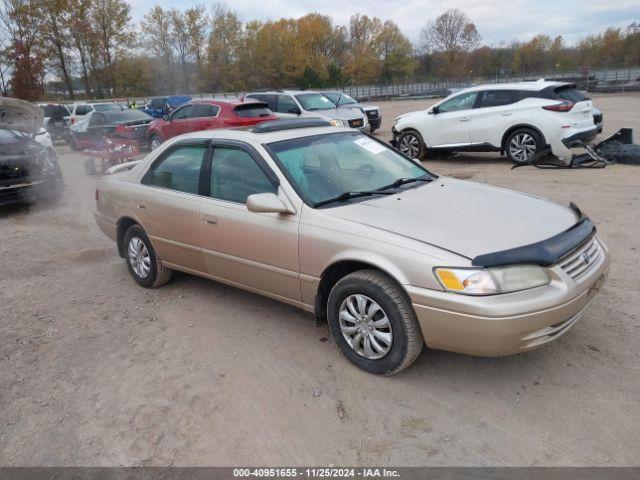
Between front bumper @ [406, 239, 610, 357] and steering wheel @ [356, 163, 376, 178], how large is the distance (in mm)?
1369

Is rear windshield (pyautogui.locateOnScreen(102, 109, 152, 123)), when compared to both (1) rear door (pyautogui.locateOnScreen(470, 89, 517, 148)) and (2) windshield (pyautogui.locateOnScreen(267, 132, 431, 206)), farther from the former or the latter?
(2) windshield (pyautogui.locateOnScreen(267, 132, 431, 206))

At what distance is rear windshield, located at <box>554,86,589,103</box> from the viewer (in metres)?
10.0

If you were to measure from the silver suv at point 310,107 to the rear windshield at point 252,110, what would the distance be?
1.77 meters

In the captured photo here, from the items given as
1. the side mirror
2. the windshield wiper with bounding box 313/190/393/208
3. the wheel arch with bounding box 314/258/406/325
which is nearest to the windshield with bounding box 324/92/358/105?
the windshield wiper with bounding box 313/190/393/208

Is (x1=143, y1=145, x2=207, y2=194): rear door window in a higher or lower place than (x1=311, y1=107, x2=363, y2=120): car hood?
higher

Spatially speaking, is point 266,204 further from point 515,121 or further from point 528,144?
point 528,144

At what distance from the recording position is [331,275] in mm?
3564

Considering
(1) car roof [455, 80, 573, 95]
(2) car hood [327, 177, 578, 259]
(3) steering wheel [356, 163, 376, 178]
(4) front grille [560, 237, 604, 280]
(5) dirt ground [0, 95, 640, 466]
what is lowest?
(5) dirt ground [0, 95, 640, 466]

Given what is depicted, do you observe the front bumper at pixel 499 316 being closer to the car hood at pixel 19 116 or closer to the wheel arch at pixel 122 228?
the wheel arch at pixel 122 228

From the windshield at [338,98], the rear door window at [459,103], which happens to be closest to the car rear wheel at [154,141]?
the windshield at [338,98]

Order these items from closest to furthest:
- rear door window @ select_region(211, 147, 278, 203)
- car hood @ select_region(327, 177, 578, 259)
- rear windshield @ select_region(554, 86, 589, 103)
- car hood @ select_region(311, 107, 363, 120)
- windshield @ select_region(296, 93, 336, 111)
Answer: car hood @ select_region(327, 177, 578, 259)
rear door window @ select_region(211, 147, 278, 203)
rear windshield @ select_region(554, 86, 589, 103)
car hood @ select_region(311, 107, 363, 120)
windshield @ select_region(296, 93, 336, 111)

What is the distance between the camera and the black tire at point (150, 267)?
496 centimetres

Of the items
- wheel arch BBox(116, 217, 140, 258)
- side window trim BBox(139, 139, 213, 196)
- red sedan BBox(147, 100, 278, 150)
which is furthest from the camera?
red sedan BBox(147, 100, 278, 150)

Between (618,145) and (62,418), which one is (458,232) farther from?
(618,145)
